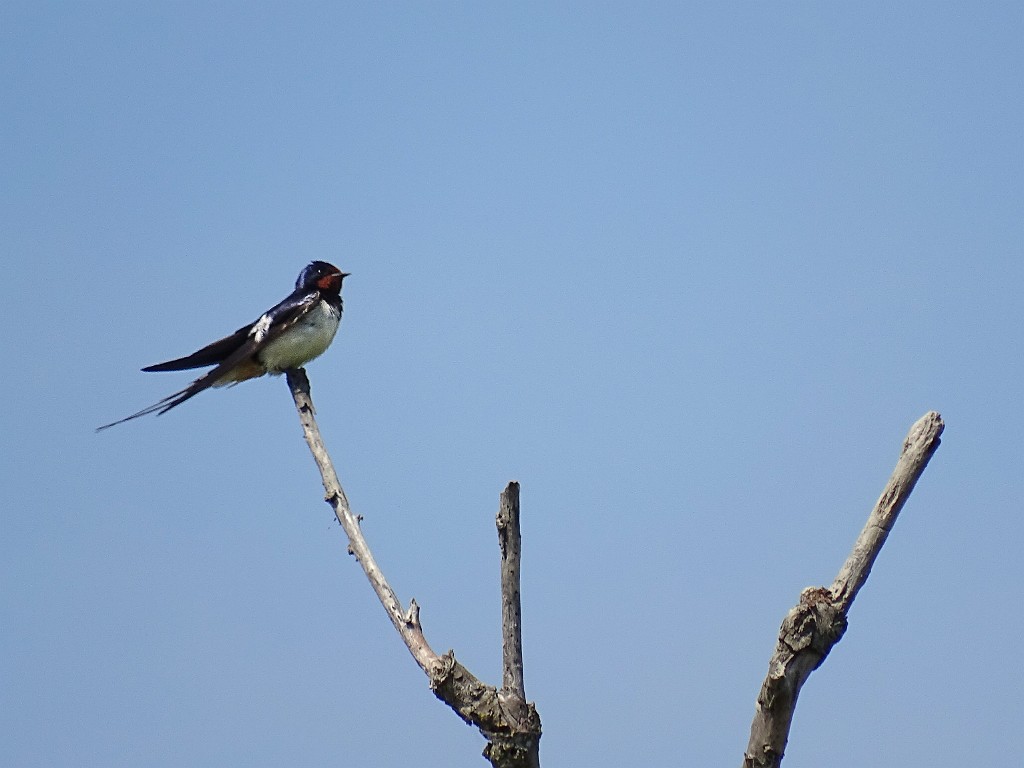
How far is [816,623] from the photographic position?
4918 mm

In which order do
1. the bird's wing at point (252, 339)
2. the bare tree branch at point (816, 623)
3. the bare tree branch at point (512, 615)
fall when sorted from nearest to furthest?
the bare tree branch at point (816, 623), the bare tree branch at point (512, 615), the bird's wing at point (252, 339)

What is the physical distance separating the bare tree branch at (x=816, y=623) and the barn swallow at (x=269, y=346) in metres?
4.98

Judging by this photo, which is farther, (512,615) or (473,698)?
(473,698)

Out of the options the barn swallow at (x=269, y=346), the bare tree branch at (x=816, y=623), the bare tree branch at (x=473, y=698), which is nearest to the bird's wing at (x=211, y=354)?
the barn swallow at (x=269, y=346)

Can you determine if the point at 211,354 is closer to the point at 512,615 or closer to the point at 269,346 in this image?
the point at 269,346

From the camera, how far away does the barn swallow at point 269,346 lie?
8.95 m

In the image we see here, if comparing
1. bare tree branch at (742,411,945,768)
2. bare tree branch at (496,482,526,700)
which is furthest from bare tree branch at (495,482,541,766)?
bare tree branch at (742,411,945,768)

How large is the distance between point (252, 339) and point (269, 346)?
0.14m

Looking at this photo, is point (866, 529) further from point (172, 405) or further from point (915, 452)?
point (172, 405)

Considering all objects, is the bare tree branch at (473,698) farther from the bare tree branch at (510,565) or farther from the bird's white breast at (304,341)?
the bird's white breast at (304,341)

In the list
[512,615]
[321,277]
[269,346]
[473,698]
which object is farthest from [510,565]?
[321,277]

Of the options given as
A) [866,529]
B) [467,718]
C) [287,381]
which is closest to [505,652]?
[467,718]

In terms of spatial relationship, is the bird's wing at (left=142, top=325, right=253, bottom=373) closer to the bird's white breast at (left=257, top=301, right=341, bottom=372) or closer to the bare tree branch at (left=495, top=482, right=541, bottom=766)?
the bird's white breast at (left=257, top=301, right=341, bottom=372)

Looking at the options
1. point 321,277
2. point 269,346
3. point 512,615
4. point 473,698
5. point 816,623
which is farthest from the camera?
point 321,277
